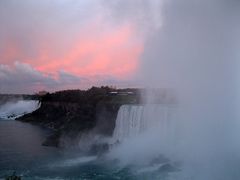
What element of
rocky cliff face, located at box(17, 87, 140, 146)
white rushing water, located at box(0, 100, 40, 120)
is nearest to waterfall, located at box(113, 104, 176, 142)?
rocky cliff face, located at box(17, 87, 140, 146)

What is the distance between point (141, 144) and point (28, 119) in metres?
33.8

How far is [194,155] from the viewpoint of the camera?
20.3 meters

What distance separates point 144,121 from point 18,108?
48.3 metres

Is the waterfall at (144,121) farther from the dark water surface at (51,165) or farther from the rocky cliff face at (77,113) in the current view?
the dark water surface at (51,165)

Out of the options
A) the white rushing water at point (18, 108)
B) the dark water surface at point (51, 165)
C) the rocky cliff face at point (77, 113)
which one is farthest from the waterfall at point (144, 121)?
the white rushing water at point (18, 108)

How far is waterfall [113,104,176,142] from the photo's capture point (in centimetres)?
2489

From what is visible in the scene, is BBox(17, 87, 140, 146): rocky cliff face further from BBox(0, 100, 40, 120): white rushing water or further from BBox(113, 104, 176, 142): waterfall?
BBox(0, 100, 40, 120): white rushing water

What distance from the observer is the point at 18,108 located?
69250mm

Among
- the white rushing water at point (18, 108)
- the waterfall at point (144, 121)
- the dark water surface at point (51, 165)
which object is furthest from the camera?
the white rushing water at point (18, 108)

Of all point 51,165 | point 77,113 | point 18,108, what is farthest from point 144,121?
point 18,108

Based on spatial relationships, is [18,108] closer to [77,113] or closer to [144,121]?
[77,113]

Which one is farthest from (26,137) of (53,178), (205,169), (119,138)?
(205,169)

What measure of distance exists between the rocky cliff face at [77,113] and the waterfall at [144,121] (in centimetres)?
250

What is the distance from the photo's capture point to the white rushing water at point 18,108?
6419cm
